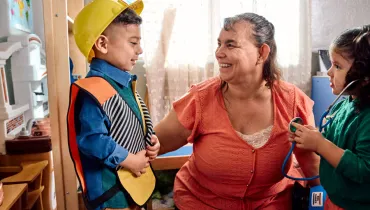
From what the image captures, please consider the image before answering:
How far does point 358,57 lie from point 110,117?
2.33 ft

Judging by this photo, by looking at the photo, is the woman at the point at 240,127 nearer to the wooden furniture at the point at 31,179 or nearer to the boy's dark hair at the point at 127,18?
the boy's dark hair at the point at 127,18

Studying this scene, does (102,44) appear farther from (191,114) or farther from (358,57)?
(358,57)

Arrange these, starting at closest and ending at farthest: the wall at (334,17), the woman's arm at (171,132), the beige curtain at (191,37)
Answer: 1. the woman's arm at (171,132)
2. the beige curtain at (191,37)
3. the wall at (334,17)

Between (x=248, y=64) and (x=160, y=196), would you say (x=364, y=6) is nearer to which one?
(x=248, y=64)

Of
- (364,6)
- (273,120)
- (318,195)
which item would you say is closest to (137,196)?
(273,120)

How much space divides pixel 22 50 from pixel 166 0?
1112mm

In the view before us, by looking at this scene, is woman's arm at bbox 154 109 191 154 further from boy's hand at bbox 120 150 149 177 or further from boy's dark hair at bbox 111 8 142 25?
boy's dark hair at bbox 111 8 142 25

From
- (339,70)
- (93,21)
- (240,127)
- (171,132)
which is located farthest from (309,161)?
(93,21)

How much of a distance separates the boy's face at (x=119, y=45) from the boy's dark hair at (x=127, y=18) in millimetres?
10

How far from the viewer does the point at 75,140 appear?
834 mm

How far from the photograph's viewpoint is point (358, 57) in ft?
2.78

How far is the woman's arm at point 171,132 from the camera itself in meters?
1.23

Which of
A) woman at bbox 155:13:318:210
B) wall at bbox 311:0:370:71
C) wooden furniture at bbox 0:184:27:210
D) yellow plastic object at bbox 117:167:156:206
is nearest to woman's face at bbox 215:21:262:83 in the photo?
woman at bbox 155:13:318:210

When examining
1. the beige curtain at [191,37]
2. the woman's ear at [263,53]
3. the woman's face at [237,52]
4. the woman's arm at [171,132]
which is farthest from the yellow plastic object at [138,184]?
the beige curtain at [191,37]
